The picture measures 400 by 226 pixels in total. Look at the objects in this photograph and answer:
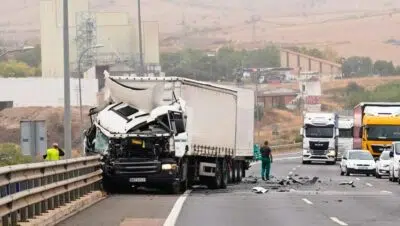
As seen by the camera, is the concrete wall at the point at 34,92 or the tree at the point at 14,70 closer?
the concrete wall at the point at 34,92

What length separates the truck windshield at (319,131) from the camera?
2665 inches

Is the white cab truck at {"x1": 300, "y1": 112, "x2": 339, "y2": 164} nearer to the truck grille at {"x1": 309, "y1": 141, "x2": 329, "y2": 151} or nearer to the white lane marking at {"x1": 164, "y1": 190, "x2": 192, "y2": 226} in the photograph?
the truck grille at {"x1": 309, "y1": 141, "x2": 329, "y2": 151}

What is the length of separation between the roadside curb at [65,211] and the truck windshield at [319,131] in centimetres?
3979

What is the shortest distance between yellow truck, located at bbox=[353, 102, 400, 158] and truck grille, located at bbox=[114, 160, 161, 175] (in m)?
26.8

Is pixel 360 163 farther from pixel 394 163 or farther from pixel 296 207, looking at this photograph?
pixel 296 207

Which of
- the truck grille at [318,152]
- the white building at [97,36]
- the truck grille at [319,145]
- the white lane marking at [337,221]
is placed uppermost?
the white building at [97,36]

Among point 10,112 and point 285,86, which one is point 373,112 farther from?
point 285,86

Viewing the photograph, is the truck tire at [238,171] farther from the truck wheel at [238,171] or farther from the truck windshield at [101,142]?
the truck windshield at [101,142]

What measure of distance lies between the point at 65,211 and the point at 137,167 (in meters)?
8.79

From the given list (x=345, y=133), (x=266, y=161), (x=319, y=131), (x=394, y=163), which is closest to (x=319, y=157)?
(x=319, y=131)

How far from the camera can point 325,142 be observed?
68.1m

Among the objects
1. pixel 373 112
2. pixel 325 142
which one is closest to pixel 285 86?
pixel 325 142

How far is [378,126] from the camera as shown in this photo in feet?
182

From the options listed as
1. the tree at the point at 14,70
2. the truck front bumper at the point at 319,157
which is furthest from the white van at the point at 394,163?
the tree at the point at 14,70
